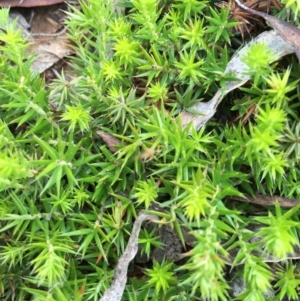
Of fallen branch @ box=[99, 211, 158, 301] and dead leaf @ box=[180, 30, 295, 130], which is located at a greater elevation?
dead leaf @ box=[180, 30, 295, 130]

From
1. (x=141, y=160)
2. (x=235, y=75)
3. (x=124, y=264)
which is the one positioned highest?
(x=235, y=75)

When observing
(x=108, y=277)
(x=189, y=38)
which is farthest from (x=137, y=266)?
(x=189, y=38)

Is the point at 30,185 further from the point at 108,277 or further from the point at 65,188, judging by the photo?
the point at 108,277

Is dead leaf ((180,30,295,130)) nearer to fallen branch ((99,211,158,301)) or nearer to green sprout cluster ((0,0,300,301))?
green sprout cluster ((0,0,300,301))

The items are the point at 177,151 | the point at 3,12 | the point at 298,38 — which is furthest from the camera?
the point at 3,12

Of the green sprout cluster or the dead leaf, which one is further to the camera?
the dead leaf

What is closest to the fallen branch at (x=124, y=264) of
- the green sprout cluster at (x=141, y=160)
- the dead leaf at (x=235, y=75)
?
the green sprout cluster at (x=141, y=160)

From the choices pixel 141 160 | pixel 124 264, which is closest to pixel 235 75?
pixel 141 160

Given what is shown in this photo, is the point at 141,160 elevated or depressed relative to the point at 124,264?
elevated

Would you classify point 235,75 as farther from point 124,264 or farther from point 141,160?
point 124,264

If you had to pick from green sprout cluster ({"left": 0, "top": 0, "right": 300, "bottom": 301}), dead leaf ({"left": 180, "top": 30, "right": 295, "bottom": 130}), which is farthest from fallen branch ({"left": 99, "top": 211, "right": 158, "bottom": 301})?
dead leaf ({"left": 180, "top": 30, "right": 295, "bottom": 130})

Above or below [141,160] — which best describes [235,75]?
above
